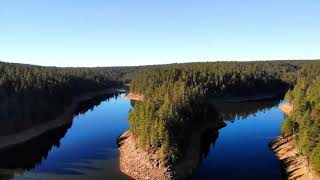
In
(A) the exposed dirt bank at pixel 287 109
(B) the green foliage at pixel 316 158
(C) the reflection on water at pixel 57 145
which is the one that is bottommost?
(C) the reflection on water at pixel 57 145

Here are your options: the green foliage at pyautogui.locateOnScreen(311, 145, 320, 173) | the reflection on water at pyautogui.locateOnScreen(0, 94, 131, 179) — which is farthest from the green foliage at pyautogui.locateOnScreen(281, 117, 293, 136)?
the reflection on water at pyautogui.locateOnScreen(0, 94, 131, 179)

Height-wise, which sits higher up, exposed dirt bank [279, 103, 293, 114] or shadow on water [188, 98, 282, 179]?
exposed dirt bank [279, 103, 293, 114]

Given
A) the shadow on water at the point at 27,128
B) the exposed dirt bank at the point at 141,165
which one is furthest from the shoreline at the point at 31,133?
the exposed dirt bank at the point at 141,165

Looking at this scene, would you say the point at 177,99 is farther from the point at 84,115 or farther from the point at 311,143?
the point at 84,115

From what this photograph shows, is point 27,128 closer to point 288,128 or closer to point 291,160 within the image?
point 288,128

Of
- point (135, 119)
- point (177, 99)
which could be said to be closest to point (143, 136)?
point (135, 119)

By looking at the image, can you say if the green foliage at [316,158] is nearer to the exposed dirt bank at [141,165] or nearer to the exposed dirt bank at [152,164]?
the exposed dirt bank at [152,164]

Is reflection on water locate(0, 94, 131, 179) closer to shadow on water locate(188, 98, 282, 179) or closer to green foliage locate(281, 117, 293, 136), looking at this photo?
shadow on water locate(188, 98, 282, 179)

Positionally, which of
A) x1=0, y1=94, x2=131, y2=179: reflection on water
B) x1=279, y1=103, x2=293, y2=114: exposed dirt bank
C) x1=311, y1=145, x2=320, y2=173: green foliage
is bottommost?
x1=0, y1=94, x2=131, y2=179: reflection on water

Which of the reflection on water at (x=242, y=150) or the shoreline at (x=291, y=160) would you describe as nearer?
the shoreline at (x=291, y=160)
